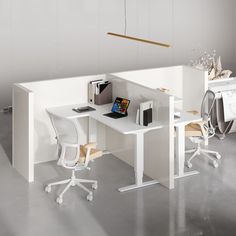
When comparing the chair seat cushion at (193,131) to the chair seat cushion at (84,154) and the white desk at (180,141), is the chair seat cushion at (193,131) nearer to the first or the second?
the white desk at (180,141)

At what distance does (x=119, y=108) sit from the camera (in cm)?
690

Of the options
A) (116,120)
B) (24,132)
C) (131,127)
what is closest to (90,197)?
(131,127)

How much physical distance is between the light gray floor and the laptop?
679mm

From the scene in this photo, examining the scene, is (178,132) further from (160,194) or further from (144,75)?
(144,75)

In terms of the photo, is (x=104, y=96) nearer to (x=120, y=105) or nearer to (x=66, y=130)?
(x=120, y=105)

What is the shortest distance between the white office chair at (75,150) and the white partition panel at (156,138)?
27.6 inches

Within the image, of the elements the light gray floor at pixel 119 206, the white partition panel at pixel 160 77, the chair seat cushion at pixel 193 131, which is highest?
the white partition panel at pixel 160 77

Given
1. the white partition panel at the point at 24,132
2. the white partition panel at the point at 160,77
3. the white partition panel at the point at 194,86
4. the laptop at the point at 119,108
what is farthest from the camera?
the white partition panel at the point at 194,86

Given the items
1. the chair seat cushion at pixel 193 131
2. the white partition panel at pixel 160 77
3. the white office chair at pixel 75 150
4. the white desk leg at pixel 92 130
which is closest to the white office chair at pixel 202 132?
the chair seat cushion at pixel 193 131

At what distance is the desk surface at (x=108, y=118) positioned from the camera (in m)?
6.29

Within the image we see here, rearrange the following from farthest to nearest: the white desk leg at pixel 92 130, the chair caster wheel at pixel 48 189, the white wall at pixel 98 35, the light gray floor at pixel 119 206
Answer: the white wall at pixel 98 35 < the white desk leg at pixel 92 130 < the chair caster wheel at pixel 48 189 < the light gray floor at pixel 119 206

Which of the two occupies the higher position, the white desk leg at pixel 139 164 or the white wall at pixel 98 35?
the white wall at pixel 98 35

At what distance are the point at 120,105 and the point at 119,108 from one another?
38 millimetres

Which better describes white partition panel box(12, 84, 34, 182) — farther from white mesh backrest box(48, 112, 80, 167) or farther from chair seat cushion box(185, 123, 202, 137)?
chair seat cushion box(185, 123, 202, 137)
